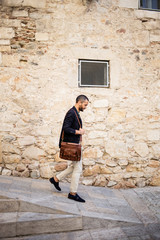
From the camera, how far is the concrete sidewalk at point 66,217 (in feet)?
8.14

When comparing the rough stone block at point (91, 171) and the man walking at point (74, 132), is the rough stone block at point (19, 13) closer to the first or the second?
the man walking at point (74, 132)

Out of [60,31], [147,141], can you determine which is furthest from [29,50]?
[147,141]

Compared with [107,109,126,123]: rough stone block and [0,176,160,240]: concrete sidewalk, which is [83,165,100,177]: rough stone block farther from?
[107,109,126,123]: rough stone block

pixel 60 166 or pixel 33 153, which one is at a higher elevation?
pixel 33 153

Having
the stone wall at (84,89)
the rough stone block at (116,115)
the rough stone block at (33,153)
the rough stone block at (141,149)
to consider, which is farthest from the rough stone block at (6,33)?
the rough stone block at (141,149)

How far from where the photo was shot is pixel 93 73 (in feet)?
14.3

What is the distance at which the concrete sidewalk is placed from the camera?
248cm

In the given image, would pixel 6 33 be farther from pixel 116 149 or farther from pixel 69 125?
pixel 116 149

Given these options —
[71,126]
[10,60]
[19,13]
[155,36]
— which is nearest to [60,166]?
[71,126]

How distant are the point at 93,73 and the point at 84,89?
44 centimetres

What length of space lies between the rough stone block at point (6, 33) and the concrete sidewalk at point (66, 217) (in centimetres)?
277

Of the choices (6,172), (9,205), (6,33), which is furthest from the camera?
(6,33)

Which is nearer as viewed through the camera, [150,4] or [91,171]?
[91,171]

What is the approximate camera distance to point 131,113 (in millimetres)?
4324
